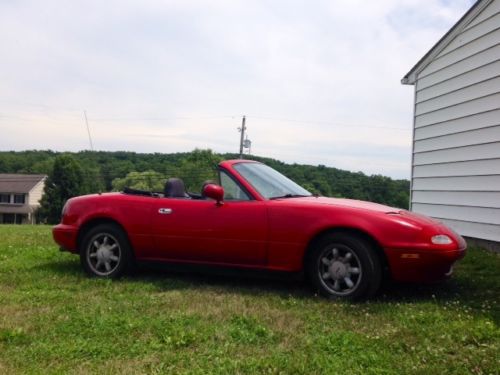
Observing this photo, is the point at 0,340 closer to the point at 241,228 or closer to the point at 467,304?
the point at 241,228

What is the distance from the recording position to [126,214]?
5.79 metres

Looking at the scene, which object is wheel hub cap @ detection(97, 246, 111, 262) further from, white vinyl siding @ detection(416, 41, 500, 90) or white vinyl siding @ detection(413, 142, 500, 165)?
white vinyl siding @ detection(416, 41, 500, 90)

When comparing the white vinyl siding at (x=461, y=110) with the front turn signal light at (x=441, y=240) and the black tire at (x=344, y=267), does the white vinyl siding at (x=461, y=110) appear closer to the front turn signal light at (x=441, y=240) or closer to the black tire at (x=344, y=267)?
the front turn signal light at (x=441, y=240)

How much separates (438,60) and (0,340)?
8.40 m

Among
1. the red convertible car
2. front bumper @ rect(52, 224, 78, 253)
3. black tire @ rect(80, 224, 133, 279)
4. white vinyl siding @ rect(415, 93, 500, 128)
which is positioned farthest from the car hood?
white vinyl siding @ rect(415, 93, 500, 128)

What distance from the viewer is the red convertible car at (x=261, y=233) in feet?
15.5

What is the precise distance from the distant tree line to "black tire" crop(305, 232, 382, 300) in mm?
1523

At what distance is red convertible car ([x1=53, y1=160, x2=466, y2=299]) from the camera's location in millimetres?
4738

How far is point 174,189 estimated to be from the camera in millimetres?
5902

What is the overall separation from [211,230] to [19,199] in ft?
235

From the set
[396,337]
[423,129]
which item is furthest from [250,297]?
[423,129]

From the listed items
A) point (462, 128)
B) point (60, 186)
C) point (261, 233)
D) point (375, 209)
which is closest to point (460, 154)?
point (462, 128)

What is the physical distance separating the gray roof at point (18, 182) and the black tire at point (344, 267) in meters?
70.8

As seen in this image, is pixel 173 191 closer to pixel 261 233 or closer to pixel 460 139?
pixel 261 233
